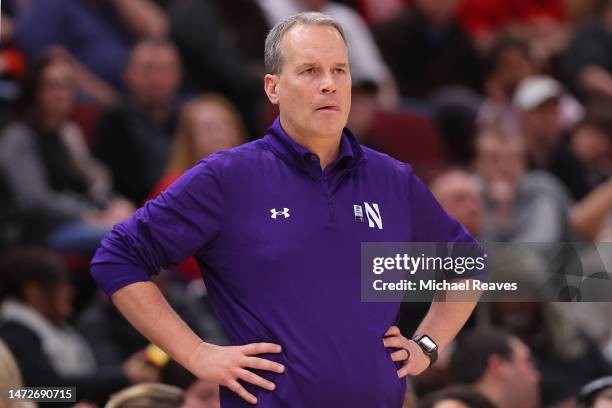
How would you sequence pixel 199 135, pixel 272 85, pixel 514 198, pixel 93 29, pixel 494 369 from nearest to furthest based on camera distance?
pixel 272 85, pixel 494 369, pixel 199 135, pixel 514 198, pixel 93 29

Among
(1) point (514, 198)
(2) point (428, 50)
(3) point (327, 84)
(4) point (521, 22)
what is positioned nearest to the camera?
(3) point (327, 84)

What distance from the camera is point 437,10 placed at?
978 cm

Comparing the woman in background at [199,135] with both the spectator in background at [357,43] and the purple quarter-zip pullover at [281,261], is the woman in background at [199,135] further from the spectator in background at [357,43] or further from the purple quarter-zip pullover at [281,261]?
the purple quarter-zip pullover at [281,261]

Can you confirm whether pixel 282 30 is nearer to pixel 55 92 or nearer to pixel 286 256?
pixel 286 256

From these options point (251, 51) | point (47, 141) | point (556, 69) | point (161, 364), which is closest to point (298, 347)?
point (161, 364)

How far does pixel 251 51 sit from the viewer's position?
9.38 m

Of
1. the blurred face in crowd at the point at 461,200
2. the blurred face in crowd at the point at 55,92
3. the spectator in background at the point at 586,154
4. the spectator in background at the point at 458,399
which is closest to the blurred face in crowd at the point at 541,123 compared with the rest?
the spectator in background at the point at 586,154

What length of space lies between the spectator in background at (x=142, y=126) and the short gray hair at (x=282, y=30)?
14.2ft

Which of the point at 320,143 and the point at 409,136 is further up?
the point at 409,136

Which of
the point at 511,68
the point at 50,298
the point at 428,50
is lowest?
the point at 50,298

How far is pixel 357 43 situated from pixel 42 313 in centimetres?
413

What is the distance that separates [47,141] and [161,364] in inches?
102

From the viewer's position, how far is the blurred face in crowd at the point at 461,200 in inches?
292

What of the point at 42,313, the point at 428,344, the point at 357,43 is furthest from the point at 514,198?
the point at 428,344
